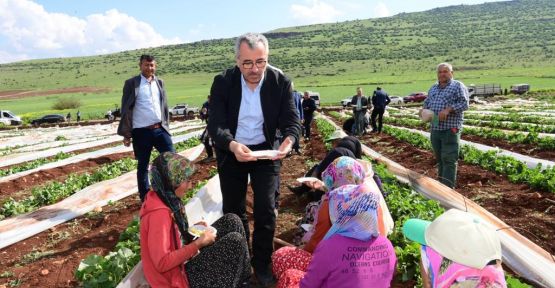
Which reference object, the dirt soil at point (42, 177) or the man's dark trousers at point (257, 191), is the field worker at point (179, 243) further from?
the dirt soil at point (42, 177)

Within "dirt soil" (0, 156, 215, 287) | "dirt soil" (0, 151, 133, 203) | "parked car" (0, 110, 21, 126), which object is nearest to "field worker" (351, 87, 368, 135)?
"dirt soil" (0, 151, 133, 203)

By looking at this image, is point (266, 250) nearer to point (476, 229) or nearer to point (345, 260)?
point (345, 260)

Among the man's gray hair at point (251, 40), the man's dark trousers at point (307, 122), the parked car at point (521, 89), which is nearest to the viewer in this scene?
the man's gray hair at point (251, 40)

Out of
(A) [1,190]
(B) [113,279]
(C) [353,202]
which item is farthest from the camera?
(A) [1,190]

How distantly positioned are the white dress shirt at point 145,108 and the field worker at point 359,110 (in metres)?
10.5

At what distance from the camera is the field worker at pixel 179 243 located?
308 centimetres

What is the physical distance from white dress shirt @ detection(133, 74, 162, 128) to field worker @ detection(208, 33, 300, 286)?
252 cm

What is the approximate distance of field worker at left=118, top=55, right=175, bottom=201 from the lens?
20.6 feet

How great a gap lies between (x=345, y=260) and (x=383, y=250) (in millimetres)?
267

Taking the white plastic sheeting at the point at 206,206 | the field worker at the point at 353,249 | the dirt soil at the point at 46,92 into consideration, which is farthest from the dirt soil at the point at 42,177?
the dirt soil at the point at 46,92

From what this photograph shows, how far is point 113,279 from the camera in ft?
13.2

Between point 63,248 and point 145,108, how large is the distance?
6.65 feet

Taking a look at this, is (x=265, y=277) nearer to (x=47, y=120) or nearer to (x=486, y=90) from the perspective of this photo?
(x=47, y=120)

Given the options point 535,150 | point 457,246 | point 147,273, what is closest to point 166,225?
point 147,273
